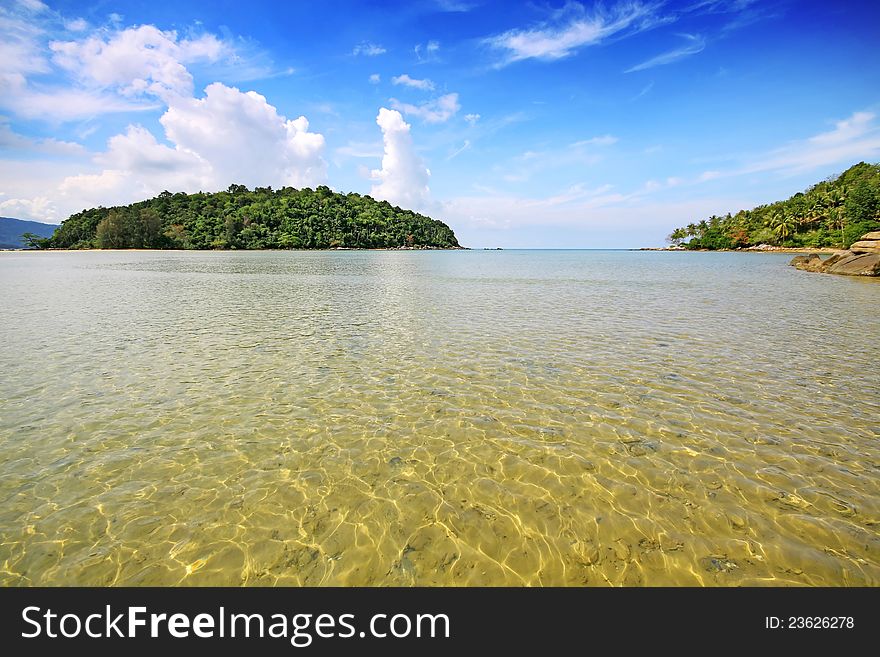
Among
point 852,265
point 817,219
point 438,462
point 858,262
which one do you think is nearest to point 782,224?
point 817,219

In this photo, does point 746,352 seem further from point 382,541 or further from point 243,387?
point 243,387

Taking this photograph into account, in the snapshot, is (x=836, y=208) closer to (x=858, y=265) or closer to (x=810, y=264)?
(x=810, y=264)

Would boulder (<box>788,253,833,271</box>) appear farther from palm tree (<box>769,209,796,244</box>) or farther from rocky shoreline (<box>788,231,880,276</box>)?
palm tree (<box>769,209,796,244</box>)

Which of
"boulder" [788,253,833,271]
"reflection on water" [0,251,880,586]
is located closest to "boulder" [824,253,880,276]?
"boulder" [788,253,833,271]

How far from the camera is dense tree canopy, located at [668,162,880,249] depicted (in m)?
118

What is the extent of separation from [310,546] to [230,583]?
1064 mm

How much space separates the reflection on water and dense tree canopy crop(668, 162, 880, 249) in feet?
463

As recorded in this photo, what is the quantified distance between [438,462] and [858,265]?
233 feet

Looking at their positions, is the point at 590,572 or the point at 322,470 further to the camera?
the point at 322,470

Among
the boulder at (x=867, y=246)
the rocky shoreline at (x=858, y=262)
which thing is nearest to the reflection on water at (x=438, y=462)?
the rocky shoreline at (x=858, y=262)

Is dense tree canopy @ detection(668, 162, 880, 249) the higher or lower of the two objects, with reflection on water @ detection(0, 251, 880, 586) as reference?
higher

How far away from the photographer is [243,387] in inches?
457
